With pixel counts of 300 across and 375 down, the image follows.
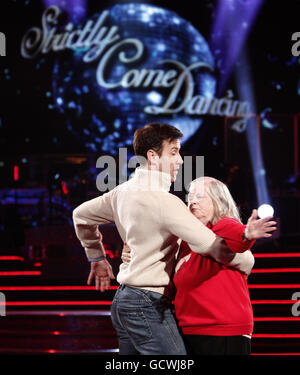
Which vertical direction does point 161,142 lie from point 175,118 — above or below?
below

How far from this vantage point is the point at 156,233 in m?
1.86

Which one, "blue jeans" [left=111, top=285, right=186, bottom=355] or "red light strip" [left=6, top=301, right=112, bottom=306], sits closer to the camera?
"blue jeans" [left=111, top=285, right=186, bottom=355]

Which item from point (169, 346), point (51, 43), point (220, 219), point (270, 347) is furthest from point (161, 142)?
point (51, 43)

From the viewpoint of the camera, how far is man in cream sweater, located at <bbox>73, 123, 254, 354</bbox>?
1761 mm

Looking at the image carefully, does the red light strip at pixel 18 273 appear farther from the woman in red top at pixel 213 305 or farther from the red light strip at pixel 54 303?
the woman in red top at pixel 213 305

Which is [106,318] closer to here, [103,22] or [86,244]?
[86,244]

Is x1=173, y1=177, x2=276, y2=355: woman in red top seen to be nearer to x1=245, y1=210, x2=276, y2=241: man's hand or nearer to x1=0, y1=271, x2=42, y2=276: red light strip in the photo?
x1=245, y1=210, x2=276, y2=241: man's hand

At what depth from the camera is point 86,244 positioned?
232cm

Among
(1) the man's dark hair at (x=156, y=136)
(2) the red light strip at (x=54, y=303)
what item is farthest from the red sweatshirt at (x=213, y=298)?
(2) the red light strip at (x=54, y=303)

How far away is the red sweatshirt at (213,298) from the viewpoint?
1832 mm

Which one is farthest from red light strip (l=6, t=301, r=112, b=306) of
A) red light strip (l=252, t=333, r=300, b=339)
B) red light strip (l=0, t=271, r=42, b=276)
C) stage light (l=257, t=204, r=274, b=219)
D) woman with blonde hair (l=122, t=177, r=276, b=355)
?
stage light (l=257, t=204, r=274, b=219)

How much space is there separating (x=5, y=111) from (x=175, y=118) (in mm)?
3814

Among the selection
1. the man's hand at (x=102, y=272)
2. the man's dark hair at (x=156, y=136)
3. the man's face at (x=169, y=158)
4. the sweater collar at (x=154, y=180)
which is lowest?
the man's hand at (x=102, y=272)

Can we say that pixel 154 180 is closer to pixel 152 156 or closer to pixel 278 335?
pixel 152 156
